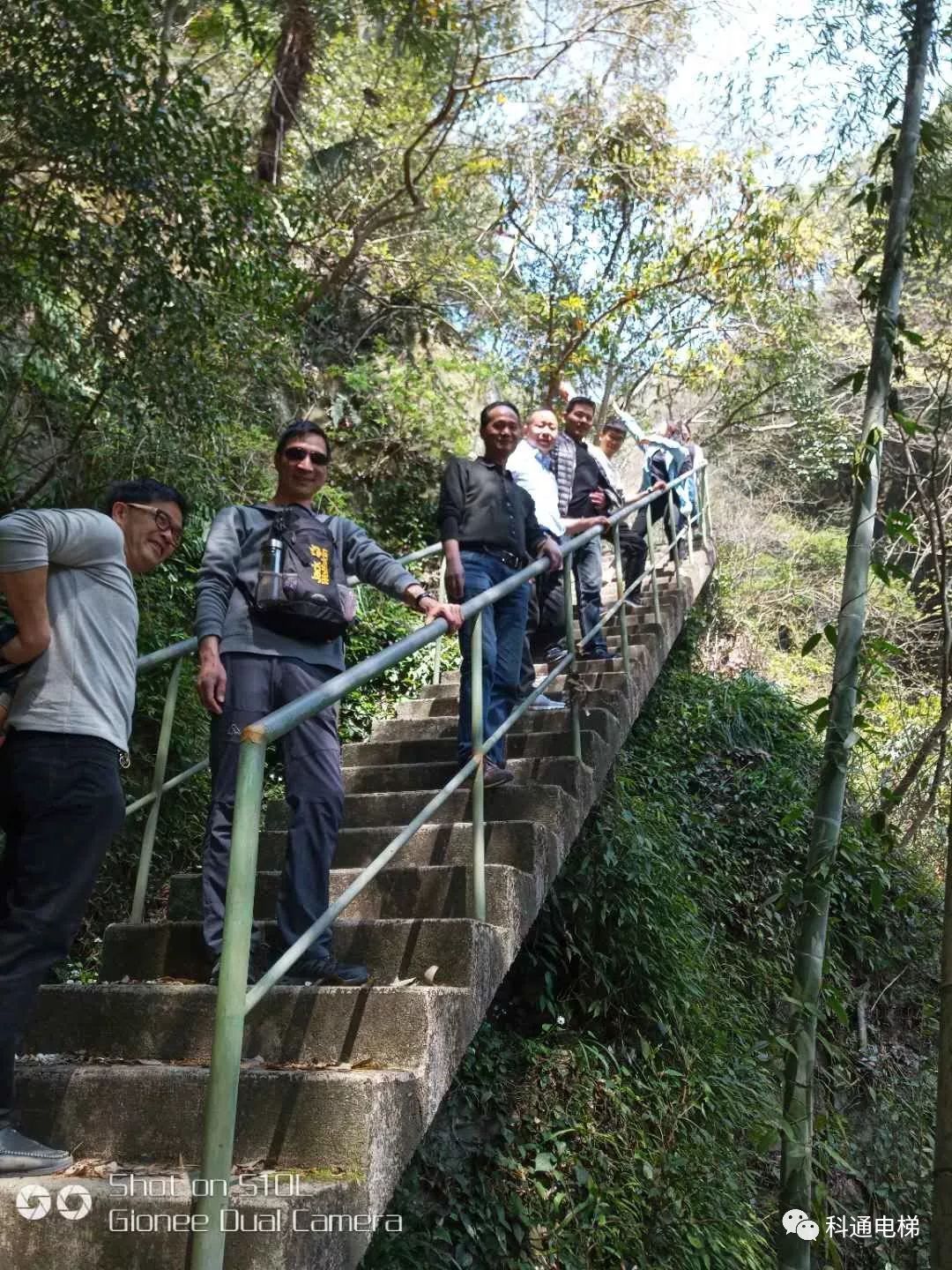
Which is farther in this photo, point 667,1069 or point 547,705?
point 547,705

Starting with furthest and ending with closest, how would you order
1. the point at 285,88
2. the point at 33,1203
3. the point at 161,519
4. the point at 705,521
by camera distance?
the point at 705,521
the point at 285,88
the point at 161,519
the point at 33,1203

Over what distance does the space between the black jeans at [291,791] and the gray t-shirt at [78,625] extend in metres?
0.57

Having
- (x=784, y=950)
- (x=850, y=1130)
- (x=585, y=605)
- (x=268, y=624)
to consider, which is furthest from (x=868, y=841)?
(x=268, y=624)

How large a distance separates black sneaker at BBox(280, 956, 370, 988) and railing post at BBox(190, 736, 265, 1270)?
112 centimetres

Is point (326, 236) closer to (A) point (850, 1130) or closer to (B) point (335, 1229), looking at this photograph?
(A) point (850, 1130)

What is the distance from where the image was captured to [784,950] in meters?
7.23

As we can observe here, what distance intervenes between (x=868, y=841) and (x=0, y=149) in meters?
6.91

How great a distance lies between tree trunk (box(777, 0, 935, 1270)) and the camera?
321cm

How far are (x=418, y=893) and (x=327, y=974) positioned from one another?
0.66m

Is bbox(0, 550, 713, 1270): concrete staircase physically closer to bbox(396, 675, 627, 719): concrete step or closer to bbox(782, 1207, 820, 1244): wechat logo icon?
bbox(782, 1207, 820, 1244): wechat logo icon

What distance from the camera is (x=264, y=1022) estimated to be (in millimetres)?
2852

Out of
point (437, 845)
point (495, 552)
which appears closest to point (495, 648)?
point (495, 552)

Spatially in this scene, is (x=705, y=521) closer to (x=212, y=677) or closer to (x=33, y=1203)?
(x=212, y=677)

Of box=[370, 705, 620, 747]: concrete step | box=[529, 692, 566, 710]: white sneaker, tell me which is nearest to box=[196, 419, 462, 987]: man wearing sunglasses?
box=[370, 705, 620, 747]: concrete step
